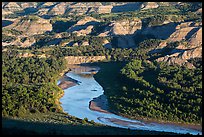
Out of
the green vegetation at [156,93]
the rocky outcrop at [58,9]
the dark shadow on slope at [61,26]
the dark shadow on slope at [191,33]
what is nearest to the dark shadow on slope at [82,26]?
the dark shadow on slope at [61,26]

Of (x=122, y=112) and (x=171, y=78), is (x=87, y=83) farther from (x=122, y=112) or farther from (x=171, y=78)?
(x=122, y=112)

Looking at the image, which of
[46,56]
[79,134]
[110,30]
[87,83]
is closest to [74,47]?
[46,56]

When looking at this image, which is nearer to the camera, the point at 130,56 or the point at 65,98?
the point at 65,98

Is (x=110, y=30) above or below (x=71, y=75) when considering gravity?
above

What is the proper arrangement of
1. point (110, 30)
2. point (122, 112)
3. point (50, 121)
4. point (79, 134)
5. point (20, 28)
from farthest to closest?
1. point (20, 28)
2. point (110, 30)
3. point (122, 112)
4. point (50, 121)
5. point (79, 134)

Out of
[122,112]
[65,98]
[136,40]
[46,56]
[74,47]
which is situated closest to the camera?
[122,112]

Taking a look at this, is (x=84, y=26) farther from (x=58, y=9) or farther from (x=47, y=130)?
(x=47, y=130)

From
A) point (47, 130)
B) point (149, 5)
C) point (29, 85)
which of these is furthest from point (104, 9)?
point (47, 130)
